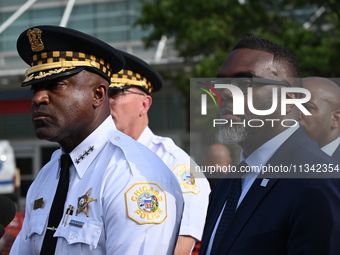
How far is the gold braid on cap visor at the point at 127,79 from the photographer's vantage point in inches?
163

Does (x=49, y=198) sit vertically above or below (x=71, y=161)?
below

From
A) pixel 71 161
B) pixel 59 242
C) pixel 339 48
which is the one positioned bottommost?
pixel 59 242

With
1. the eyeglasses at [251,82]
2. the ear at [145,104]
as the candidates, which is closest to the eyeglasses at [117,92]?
the ear at [145,104]

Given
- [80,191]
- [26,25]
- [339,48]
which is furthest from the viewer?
[26,25]

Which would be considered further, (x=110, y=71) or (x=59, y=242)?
(x=110, y=71)

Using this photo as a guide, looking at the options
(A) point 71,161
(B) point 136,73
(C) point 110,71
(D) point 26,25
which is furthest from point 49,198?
(D) point 26,25

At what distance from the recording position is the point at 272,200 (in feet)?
7.22

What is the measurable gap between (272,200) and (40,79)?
1168 millimetres

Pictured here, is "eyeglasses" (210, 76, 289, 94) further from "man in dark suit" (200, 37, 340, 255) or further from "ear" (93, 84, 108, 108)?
"ear" (93, 84, 108, 108)

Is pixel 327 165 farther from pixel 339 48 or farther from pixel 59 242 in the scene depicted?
pixel 339 48

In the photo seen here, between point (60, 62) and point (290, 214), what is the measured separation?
1.27 metres

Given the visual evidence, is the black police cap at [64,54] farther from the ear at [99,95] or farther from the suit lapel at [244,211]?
the suit lapel at [244,211]

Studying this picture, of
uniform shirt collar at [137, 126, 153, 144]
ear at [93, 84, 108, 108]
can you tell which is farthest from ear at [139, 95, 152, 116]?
ear at [93, 84, 108, 108]

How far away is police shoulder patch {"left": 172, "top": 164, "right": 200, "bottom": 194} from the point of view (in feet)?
12.9
